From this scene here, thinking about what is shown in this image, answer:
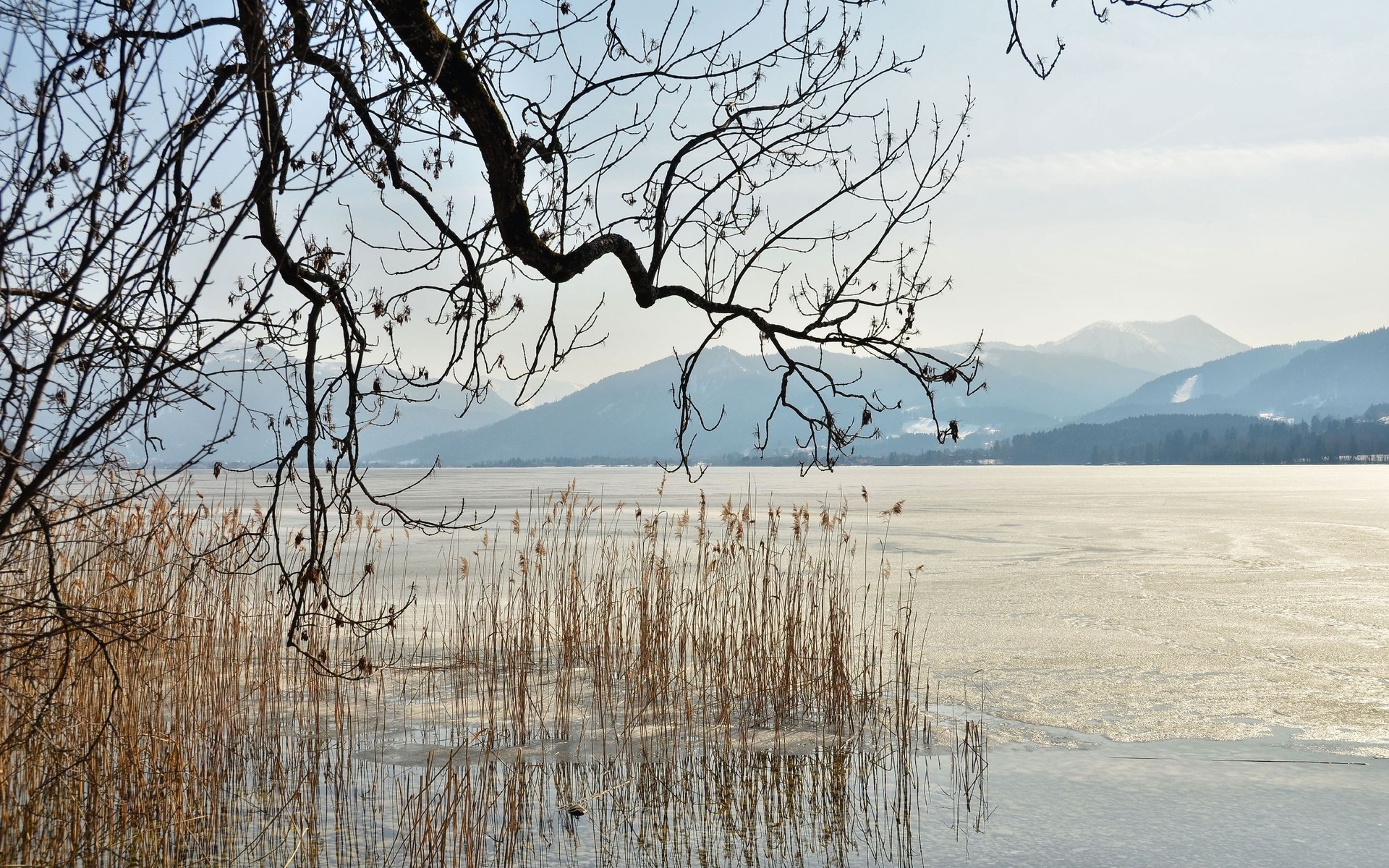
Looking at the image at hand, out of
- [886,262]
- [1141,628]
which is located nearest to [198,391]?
[886,262]

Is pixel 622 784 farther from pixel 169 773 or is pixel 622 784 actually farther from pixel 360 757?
pixel 169 773

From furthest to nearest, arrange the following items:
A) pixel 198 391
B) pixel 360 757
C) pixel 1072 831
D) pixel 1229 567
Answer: pixel 1229 567, pixel 360 757, pixel 1072 831, pixel 198 391

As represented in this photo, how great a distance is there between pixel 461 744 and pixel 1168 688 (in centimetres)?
461

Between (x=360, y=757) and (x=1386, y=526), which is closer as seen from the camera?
(x=360, y=757)

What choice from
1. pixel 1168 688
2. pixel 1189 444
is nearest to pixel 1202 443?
pixel 1189 444

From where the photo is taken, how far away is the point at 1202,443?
10412 centimetres

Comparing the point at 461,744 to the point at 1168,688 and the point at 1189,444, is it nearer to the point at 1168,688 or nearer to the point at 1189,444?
the point at 1168,688

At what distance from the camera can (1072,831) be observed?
4.12m

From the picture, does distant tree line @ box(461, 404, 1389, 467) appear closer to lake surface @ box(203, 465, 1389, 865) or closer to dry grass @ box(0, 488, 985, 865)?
lake surface @ box(203, 465, 1389, 865)

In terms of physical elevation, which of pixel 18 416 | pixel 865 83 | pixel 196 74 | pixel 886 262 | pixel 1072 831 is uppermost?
pixel 865 83

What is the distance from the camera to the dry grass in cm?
385

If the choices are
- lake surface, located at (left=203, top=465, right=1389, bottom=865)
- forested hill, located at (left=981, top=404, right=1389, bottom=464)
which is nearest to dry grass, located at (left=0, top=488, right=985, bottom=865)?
lake surface, located at (left=203, top=465, right=1389, bottom=865)

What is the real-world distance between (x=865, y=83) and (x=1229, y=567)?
11446mm

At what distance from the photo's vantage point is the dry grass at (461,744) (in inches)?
151
